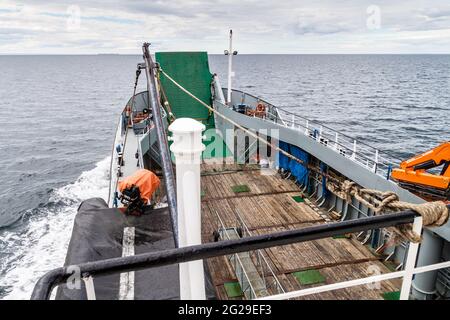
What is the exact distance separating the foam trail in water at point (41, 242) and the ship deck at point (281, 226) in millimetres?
7291

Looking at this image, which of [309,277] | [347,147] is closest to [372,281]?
[309,277]

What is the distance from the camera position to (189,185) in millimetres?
2051

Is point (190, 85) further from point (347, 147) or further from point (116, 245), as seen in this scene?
point (116, 245)

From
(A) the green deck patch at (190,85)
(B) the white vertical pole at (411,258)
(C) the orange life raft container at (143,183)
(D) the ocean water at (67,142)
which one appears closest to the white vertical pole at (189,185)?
(B) the white vertical pole at (411,258)

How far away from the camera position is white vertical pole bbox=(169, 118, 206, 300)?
202 centimetres

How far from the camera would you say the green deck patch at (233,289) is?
29.6 feet

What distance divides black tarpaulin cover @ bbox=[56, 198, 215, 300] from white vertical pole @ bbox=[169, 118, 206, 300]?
1.82m

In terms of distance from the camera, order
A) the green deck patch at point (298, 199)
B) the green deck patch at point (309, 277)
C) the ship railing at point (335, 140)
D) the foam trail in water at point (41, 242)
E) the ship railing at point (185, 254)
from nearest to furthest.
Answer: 1. the ship railing at point (185, 254)
2. the green deck patch at point (309, 277)
3. the ship railing at point (335, 140)
4. the foam trail in water at point (41, 242)
5. the green deck patch at point (298, 199)

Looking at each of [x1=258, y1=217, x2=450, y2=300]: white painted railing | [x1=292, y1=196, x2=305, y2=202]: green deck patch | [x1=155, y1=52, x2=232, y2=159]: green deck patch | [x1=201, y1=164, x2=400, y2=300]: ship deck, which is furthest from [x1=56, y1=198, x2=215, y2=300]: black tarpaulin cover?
[x1=155, y1=52, x2=232, y2=159]: green deck patch

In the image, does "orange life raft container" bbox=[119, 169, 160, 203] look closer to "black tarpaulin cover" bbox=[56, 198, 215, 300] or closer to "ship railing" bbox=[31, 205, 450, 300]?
"black tarpaulin cover" bbox=[56, 198, 215, 300]

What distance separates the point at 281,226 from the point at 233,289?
3.87 meters

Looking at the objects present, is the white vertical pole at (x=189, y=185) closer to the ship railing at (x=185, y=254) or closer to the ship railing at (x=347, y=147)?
the ship railing at (x=185, y=254)
